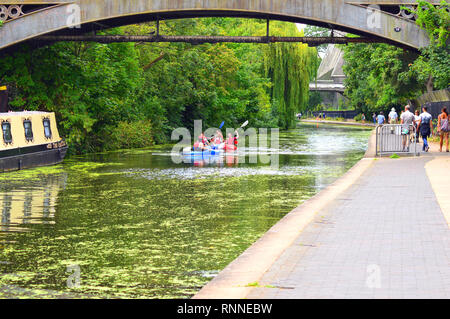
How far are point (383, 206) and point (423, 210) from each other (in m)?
1.02

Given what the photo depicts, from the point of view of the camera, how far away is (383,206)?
15.2 m

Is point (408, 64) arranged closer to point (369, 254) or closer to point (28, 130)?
point (28, 130)

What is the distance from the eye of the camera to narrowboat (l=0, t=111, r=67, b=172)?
94.1 feet

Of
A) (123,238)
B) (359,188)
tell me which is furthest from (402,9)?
(123,238)

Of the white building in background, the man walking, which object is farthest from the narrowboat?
the white building in background

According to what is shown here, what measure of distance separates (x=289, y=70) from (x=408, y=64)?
2379 centimetres

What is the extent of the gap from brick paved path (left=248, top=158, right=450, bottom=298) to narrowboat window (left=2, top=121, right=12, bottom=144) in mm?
16258

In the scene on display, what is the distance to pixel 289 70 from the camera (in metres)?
70.8

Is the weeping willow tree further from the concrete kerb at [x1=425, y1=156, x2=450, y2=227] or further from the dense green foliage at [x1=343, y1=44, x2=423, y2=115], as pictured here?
the concrete kerb at [x1=425, y1=156, x2=450, y2=227]

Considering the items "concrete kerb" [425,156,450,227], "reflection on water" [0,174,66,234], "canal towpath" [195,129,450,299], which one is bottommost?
"reflection on water" [0,174,66,234]

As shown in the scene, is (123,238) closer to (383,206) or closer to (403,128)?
(383,206)

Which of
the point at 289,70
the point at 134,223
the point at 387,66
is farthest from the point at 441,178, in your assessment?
the point at 289,70

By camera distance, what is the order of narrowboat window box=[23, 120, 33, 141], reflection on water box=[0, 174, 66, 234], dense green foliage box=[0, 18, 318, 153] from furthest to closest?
dense green foliage box=[0, 18, 318, 153] < narrowboat window box=[23, 120, 33, 141] < reflection on water box=[0, 174, 66, 234]

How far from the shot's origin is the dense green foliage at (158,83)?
3762cm
